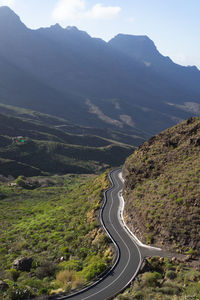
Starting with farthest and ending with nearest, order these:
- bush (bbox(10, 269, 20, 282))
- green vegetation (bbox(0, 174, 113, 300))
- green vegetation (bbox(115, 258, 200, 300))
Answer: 1. bush (bbox(10, 269, 20, 282))
2. green vegetation (bbox(0, 174, 113, 300))
3. green vegetation (bbox(115, 258, 200, 300))

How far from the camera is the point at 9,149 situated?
114m

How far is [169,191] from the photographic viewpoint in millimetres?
27000

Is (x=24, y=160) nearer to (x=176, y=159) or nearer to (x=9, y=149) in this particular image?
(x=9, y=149)

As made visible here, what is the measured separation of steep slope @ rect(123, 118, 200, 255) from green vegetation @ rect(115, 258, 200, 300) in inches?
101

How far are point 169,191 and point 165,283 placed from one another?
38.2 feet

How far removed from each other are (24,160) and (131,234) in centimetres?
9173

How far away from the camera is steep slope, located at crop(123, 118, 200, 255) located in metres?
22.1

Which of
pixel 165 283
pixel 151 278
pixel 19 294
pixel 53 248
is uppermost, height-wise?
pixel 165 283

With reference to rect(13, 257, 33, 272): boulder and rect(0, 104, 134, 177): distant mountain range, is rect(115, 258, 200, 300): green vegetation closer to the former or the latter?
rect(13, 257, 33, 272): boulder

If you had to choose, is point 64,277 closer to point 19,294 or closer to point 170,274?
point 19,294

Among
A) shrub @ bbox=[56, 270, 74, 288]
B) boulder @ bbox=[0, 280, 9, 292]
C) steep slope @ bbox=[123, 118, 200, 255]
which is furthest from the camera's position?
steep slope @ bbox=[123, 118, 200, 255]

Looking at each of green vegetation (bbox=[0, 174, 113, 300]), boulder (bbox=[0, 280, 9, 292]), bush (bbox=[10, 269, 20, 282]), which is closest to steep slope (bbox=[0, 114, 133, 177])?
green vegetation (bbox=[0, 174, 113, 300])

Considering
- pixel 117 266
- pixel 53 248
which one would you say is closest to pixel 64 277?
pixel 117 266

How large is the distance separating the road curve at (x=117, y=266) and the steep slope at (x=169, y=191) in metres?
1.68
